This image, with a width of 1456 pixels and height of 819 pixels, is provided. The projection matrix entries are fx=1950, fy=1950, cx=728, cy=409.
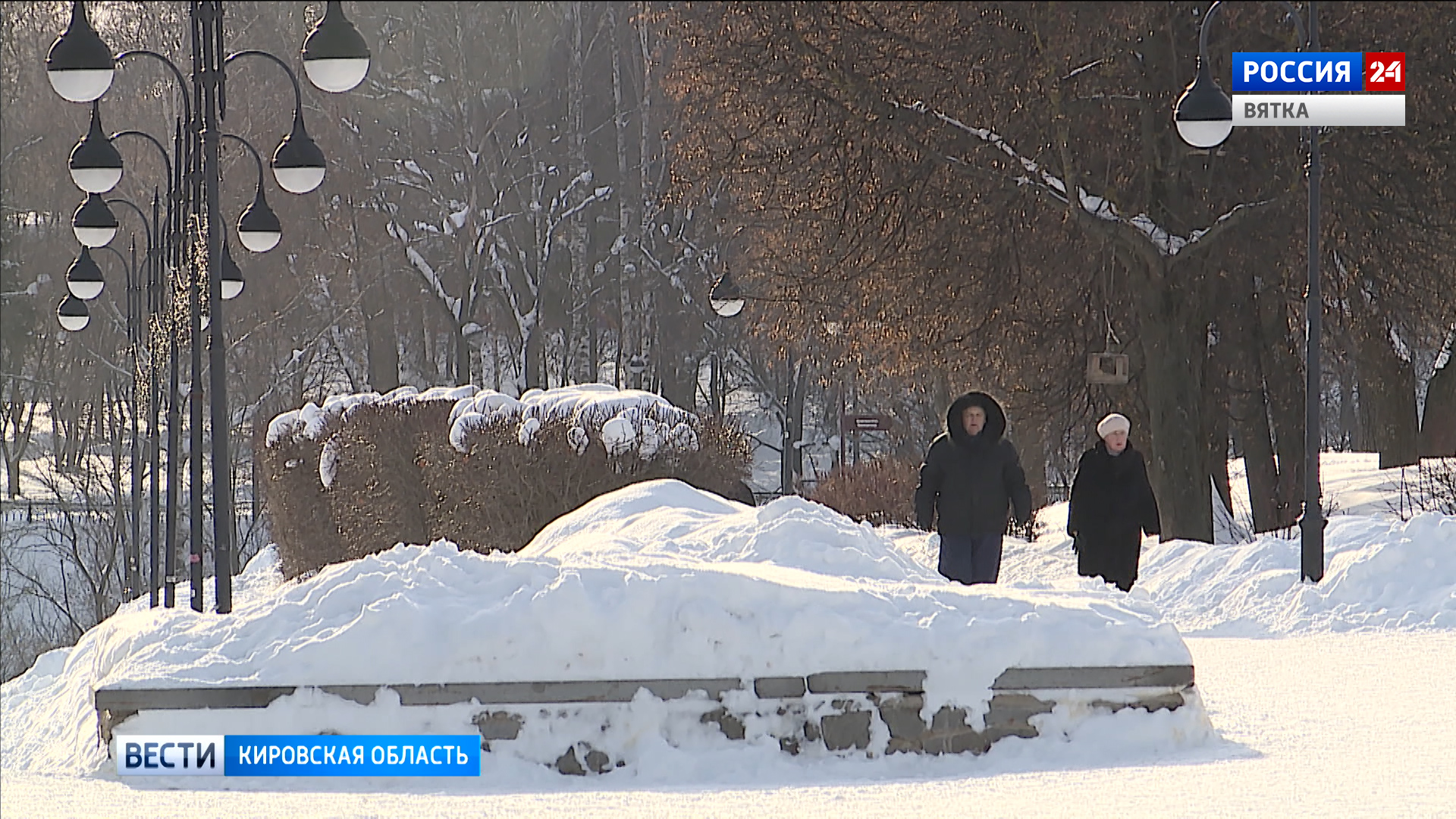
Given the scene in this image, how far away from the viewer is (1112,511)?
13023 millimetres

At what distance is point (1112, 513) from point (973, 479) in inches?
51.5

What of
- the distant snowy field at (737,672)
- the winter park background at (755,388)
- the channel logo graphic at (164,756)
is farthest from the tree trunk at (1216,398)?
the channel logo graphic at (164,756)

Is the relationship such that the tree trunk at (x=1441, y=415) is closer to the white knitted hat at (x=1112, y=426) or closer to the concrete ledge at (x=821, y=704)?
the white knitted hat at (x=1112, y=426)

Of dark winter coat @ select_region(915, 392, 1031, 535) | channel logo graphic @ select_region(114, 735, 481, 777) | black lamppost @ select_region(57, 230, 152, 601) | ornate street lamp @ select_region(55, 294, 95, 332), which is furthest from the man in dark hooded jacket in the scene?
ornate street lamp @ select_region(55, 294, 95, 332)

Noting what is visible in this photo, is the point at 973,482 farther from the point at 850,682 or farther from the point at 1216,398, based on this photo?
the point at 1216,398

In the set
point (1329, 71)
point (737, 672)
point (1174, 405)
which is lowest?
point (737, 672)

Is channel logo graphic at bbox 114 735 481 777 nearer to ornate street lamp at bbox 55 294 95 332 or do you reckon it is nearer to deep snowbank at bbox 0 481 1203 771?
deep snowbank at bbox 0 481 1203 771

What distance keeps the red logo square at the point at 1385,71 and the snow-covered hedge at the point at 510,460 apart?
7.90 meters

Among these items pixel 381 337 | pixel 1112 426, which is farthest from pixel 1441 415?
pixel 381 337

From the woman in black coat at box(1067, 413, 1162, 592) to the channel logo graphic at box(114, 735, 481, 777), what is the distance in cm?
563

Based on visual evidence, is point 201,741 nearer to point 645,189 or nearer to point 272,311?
point 645,189

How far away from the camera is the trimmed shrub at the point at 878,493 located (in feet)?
97.7

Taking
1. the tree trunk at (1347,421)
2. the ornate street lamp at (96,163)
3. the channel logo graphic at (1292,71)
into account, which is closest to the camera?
the ornate street lamp at (96,163)

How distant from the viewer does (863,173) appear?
895 inches
